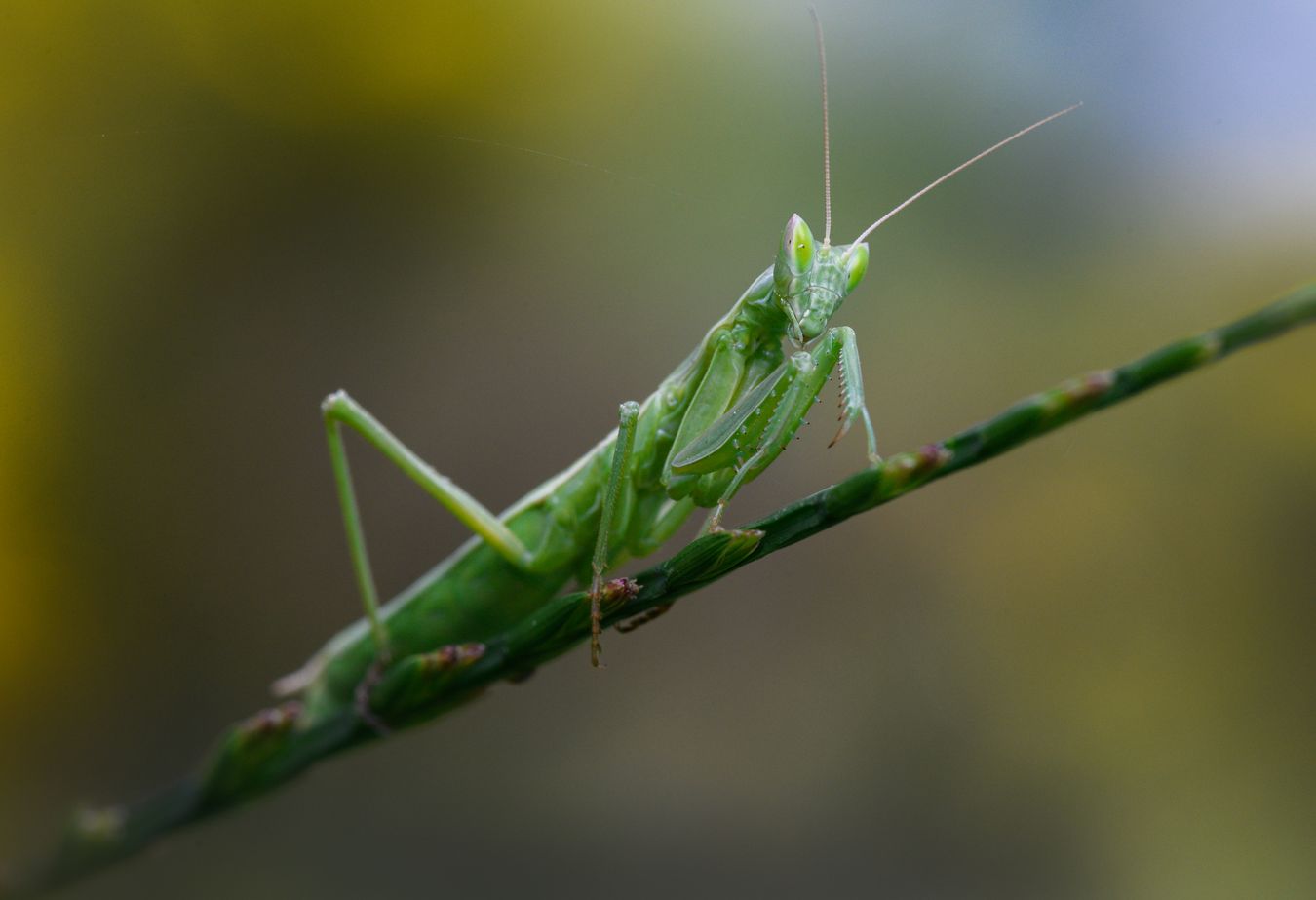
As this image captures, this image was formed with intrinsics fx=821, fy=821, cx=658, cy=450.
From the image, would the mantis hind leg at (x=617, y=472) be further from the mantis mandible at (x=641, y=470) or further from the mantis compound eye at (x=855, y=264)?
the mantis compound eye at (x=855, y=264)

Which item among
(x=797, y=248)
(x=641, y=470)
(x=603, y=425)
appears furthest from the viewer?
(x=603, y=425)

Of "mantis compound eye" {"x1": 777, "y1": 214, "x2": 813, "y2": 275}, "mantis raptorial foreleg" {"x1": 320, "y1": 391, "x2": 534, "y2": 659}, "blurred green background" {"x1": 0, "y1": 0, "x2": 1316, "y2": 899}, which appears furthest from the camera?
"blurred green background" {"x1": 0, "y1": 0, "x2": 1316, "y2": 899}

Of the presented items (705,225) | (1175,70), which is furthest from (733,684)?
(1175,70)

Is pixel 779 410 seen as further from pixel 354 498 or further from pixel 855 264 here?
pixel 354 498

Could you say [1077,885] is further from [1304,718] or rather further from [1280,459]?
[1280,459]

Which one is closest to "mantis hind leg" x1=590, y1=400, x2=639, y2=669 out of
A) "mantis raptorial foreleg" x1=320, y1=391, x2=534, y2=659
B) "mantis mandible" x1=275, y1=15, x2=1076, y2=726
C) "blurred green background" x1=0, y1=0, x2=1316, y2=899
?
"mantis mandible" x1=275, y1=15, x2=1076, y2=726

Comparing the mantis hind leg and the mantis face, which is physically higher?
the mantis face

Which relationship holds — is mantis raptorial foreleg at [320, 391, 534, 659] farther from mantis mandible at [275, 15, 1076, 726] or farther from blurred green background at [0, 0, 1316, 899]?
blurred green background at [0, 0, 1316, 899]

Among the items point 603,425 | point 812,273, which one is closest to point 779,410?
point 812,273
